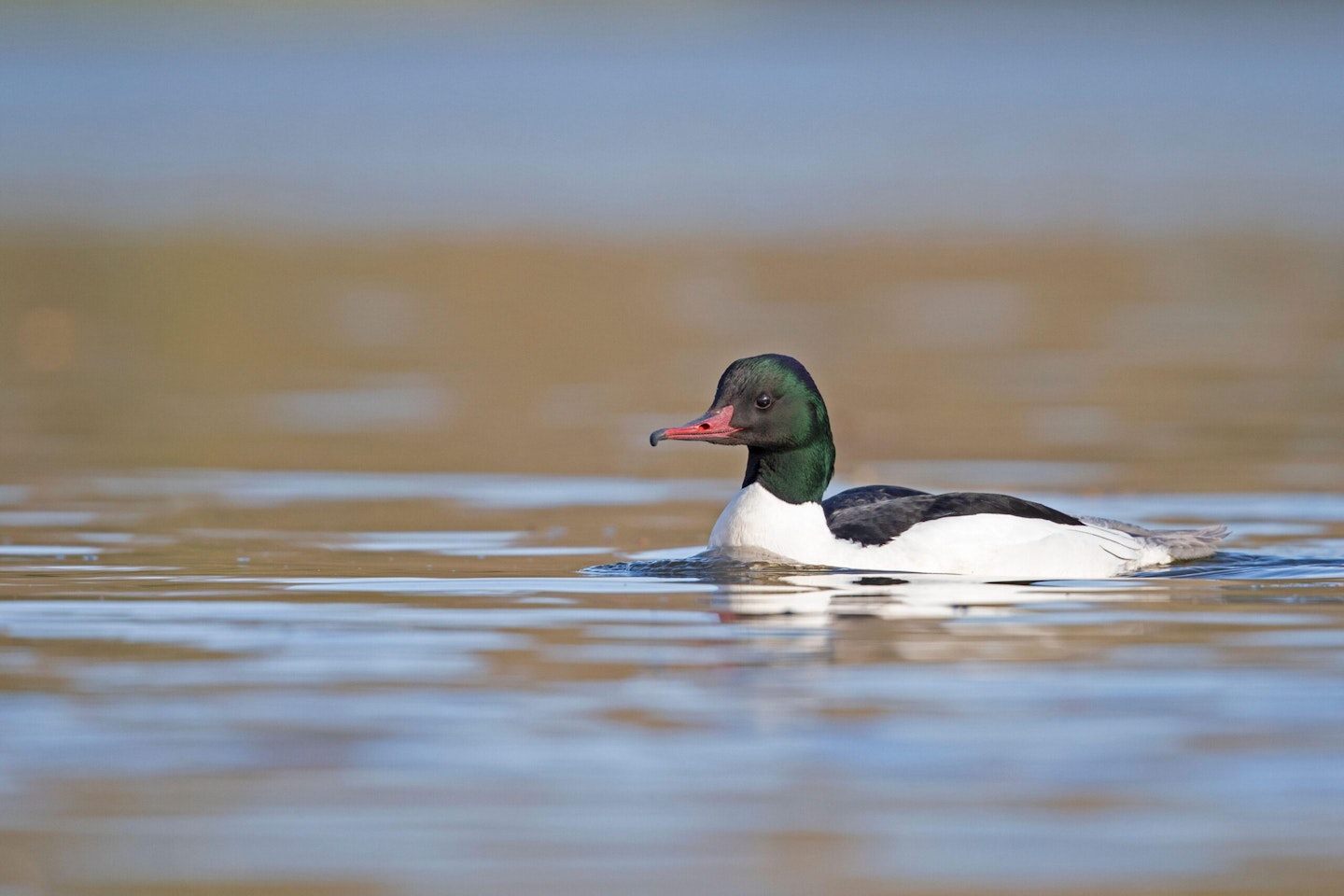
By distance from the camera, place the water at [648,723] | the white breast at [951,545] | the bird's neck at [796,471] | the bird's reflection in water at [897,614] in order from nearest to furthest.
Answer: the water at [648,723], the bird's reflection in water at [897,614], the white breast at [951,545], the bird's neck at [796,471]

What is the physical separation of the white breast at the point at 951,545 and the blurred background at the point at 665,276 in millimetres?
2778

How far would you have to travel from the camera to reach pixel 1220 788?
635 cm

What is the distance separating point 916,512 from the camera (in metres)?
10.3

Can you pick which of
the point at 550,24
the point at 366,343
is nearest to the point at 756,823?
the point at 366,343

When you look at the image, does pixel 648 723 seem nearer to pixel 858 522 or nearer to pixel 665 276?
pixel 858 522

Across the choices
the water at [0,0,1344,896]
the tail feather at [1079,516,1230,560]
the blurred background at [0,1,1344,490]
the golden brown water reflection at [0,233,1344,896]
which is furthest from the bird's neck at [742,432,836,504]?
the blurred background at [0,1,1344,490]

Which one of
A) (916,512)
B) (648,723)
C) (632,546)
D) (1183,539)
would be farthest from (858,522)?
(648,723)

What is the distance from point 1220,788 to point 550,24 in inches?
4364

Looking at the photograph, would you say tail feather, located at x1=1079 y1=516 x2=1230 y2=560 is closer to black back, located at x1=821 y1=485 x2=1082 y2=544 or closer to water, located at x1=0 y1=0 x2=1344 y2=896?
water, located at x1=0 y1=0 x2=1344 y2=896

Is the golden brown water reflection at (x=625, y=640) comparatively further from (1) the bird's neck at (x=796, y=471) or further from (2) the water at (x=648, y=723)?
(1) the bird's neck at (x=796, y=471)

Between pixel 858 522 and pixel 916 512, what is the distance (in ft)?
0.94

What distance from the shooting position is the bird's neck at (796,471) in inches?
416

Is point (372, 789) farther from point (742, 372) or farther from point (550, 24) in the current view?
point (550, 24)

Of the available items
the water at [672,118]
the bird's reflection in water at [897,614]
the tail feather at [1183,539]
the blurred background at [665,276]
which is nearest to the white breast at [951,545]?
the bird's reflection in water at [897,614]
